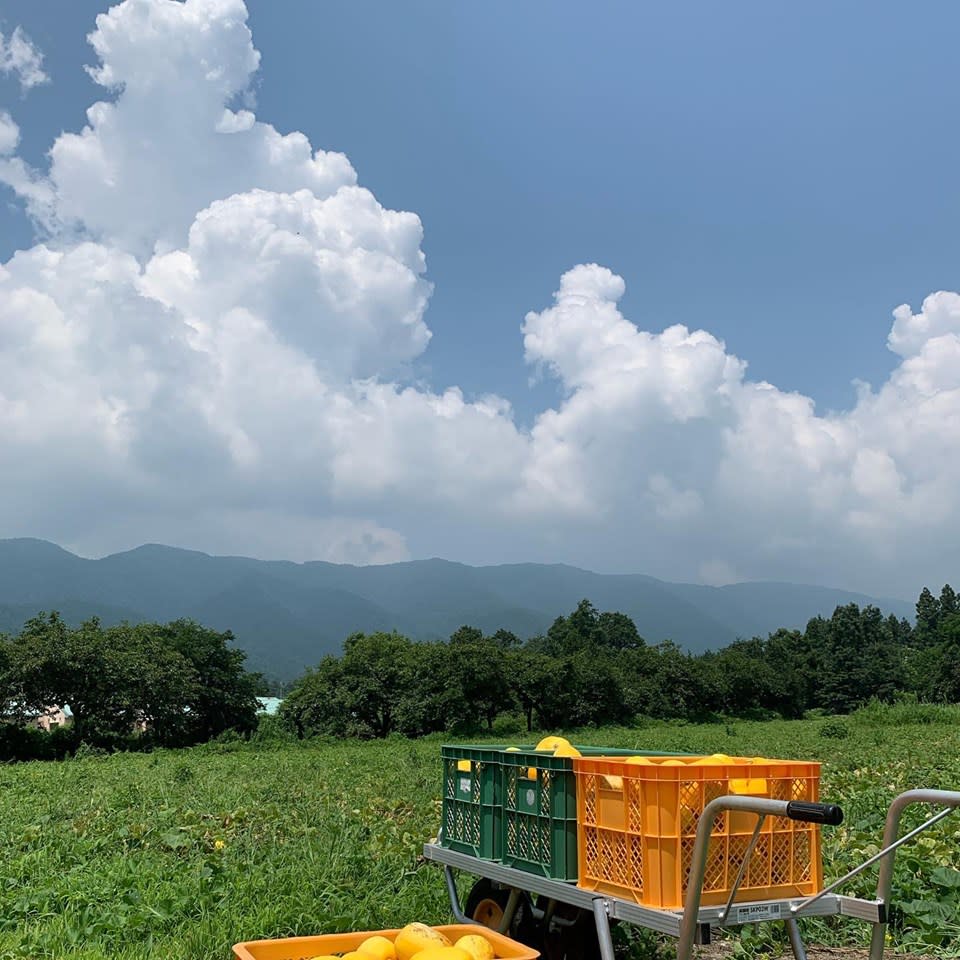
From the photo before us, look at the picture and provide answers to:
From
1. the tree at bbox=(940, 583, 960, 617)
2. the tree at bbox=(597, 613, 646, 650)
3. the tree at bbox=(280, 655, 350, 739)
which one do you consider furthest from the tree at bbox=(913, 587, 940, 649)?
the tree at bbox=(280, 655, 350, 739)

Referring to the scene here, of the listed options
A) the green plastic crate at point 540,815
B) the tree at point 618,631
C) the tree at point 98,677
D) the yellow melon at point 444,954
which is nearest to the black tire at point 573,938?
the green plastic crate at point 540,815

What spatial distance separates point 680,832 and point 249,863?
16.5 ft

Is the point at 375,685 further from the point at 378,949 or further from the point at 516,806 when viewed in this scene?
the point at 378,949

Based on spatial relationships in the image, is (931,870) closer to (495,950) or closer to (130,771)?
(495,950)

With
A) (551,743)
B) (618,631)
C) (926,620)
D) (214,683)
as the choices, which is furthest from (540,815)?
(926,620)

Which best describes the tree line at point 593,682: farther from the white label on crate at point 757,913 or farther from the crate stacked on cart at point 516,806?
the white label on crate at point 757,913

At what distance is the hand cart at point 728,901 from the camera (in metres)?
3.61

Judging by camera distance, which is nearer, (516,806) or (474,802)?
(516,806)

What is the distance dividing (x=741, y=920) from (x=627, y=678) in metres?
48.7

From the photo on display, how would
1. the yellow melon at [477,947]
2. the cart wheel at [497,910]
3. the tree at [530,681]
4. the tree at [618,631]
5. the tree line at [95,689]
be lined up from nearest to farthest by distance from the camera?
the yellow melon at [477,947] → the cart wheel at [497,910] → the tree line at [95,689] → the tree at [530,681] → the tree at [618,631]

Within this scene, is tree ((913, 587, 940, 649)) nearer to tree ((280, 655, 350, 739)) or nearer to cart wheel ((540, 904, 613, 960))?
tree ((280, 655, 350, 739))

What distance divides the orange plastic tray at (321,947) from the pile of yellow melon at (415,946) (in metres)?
0.05

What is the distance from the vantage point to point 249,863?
7.90 metres

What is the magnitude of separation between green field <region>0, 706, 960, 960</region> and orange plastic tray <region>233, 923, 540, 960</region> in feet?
7.07
